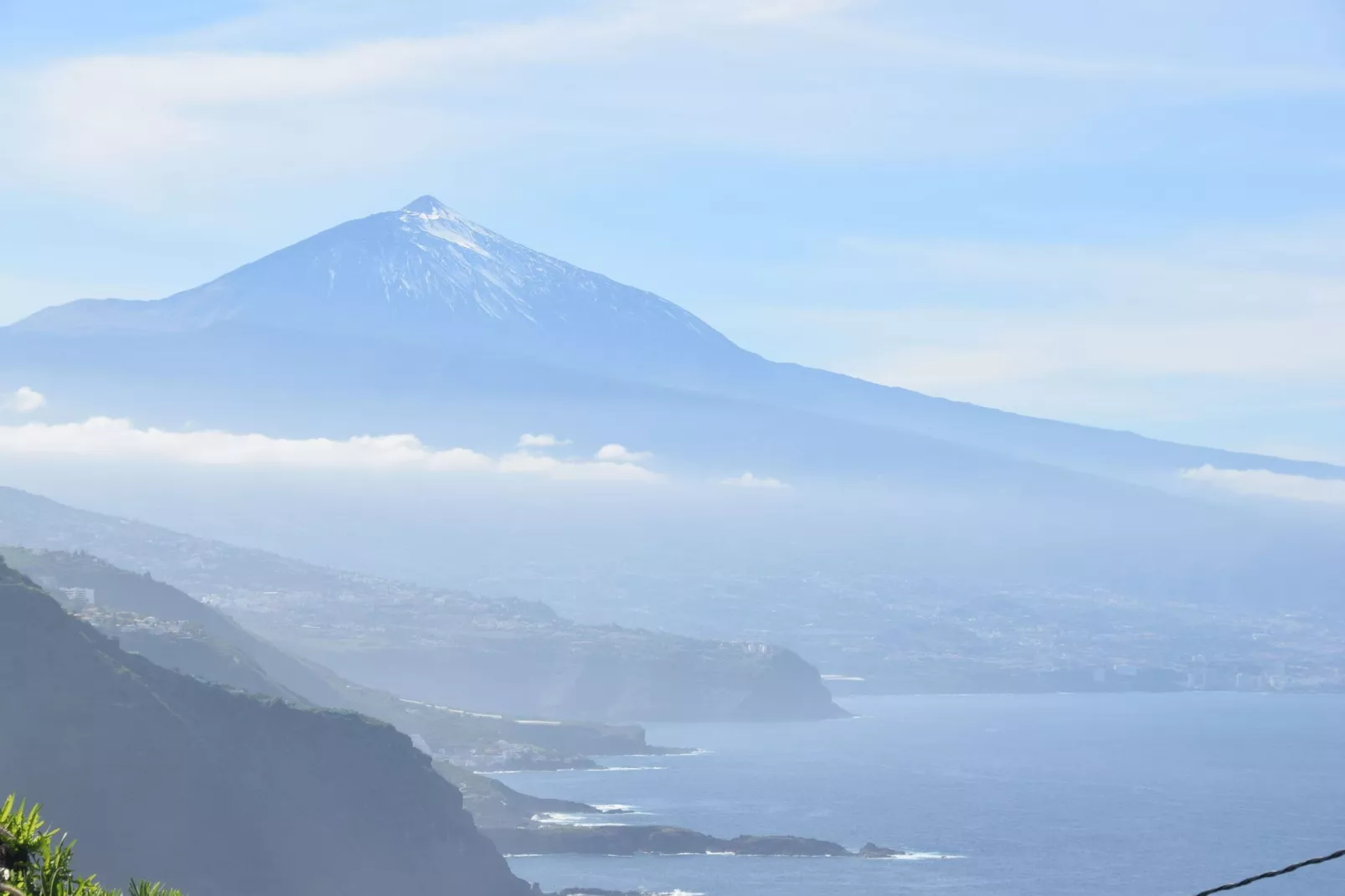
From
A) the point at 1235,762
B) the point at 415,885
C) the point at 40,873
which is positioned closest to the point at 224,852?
the point at 415,885

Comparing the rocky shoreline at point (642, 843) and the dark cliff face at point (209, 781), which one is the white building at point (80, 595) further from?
the dark cliff face at point (209, 781)

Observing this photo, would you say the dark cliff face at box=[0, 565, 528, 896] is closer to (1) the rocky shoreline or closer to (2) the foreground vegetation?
(1) the rocky shoreline

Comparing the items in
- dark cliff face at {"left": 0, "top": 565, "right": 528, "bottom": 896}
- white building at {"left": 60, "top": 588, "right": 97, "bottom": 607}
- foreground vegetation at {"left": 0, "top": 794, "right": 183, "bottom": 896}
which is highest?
foreground vegetation at {"left": 0, "top": 794, "right": 183, "bottom": 896}

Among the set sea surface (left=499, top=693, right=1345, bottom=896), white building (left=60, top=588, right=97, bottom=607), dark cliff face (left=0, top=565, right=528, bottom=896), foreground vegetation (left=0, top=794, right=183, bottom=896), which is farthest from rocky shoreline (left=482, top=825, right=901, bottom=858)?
foreground vegetation (left=0, top=794, right=183, bottom=896)

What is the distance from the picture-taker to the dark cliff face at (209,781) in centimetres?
7988

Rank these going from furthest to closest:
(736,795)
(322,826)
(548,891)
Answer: (736,795)
(548,891)
(322,826)

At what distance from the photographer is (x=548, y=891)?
106812mm

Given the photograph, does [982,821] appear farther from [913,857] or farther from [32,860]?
[32,860]

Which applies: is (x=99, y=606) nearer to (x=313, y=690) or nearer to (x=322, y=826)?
(x=313, y=690)

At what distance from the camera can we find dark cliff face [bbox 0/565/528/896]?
79875 millimetres

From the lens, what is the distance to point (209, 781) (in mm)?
86062

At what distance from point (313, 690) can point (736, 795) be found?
144ft

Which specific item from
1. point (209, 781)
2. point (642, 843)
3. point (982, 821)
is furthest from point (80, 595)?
point (982, 821)

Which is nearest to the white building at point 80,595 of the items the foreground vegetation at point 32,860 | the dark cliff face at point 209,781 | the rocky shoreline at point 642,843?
the rocky shoreline at point 642,843
